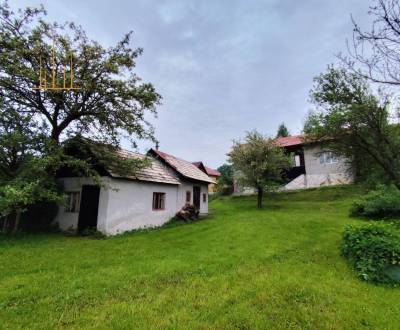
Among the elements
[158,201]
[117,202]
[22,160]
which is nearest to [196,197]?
[158,201]

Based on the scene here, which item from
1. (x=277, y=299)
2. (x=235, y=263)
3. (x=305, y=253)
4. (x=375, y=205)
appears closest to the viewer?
(x=277, y=299)

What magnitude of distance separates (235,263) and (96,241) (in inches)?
269

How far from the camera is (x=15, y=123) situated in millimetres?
10594

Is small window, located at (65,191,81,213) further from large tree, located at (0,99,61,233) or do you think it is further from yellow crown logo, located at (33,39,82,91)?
yellow crown logo, located at (33,39,82,91)

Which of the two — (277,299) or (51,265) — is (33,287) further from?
(277,299)

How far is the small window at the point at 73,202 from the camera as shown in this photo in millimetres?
12953

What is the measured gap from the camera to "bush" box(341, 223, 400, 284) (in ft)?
18.3

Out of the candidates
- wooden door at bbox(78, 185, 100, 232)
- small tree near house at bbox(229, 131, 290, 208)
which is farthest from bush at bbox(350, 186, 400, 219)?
wooden door at bbox(78, 185, 100, 232)

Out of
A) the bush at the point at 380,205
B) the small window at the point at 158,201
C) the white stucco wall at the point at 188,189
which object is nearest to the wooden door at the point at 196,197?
the white stucco wall at the point at 188,189

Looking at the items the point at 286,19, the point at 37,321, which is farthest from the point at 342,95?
the point at 37,321

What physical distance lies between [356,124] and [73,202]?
48.9 ft

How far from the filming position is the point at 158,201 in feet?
51.1

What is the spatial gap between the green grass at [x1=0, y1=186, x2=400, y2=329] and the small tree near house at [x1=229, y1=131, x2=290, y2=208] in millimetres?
9794

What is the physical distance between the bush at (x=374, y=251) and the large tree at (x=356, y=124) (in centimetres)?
423
